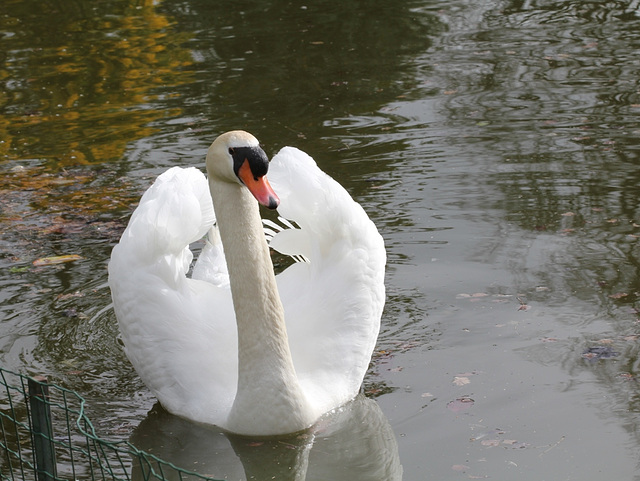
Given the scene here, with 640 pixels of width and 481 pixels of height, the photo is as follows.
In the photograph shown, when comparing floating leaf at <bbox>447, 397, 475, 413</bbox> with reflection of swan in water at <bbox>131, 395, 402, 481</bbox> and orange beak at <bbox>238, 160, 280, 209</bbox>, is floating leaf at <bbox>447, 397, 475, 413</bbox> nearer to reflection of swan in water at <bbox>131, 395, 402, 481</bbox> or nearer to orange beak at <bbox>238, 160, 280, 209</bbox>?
reflection of swan in water at <bbox>131, 395, 402, 481</bbox>

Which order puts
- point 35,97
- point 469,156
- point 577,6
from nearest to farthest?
point 469,156
point 35,97
point 577,6

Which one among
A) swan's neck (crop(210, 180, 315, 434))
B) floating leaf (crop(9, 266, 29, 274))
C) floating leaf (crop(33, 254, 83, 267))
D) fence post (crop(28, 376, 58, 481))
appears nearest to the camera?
fence post (crop(28, 376, 58, 481))

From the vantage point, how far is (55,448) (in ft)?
17.0

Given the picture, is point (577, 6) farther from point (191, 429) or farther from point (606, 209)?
point (191, 429)

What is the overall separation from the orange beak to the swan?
8 cm

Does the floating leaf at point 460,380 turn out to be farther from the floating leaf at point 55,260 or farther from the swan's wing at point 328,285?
the floating leaf at point 55,260

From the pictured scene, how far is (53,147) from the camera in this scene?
10547mm

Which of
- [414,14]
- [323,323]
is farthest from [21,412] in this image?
[414,14]

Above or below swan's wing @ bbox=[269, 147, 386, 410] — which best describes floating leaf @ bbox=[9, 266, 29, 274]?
below

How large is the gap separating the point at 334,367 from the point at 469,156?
4335 mm

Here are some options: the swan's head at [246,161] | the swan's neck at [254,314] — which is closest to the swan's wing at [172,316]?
the swan's neck at [254,314]

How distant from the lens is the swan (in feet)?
15.9

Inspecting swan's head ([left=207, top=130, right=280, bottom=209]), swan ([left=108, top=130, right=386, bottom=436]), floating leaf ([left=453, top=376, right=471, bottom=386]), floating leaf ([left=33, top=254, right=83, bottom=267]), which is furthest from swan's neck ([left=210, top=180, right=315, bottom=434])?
floating leaf ([left=33, top=254, right=83, bottom=267])

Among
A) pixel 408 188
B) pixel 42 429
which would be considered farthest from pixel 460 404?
pixel 408 188
